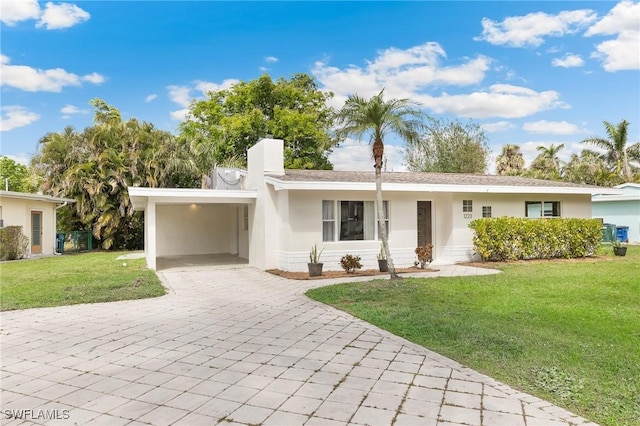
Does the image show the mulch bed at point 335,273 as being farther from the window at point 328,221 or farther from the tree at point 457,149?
the tree at point 457,149

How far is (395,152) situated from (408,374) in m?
30.5

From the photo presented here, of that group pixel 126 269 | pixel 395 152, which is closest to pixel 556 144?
pixel 395 152

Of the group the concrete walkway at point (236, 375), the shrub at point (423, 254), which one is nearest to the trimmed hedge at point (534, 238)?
the shrub at point (423, 254)

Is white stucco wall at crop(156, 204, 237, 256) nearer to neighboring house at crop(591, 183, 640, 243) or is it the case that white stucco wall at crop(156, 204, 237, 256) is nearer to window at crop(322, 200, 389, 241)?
window at crop(322, 200, 389, 241)

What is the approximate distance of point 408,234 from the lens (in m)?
13.7

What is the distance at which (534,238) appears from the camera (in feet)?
46.7

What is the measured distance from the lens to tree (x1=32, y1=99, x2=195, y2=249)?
2138 centimetres

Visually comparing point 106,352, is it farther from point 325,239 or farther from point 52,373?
point 325,239

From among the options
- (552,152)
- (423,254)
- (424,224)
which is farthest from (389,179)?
(552,152)

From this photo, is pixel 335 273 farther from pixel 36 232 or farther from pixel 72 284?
pixel 36 232

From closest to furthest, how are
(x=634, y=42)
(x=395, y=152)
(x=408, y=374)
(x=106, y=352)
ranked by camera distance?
(x=408, y=374) < (x=106, y=352) < (x=634, y=42) < (x=395, y=152)

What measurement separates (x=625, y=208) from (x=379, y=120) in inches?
805

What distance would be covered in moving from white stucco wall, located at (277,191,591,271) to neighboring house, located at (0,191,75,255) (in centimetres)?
1300

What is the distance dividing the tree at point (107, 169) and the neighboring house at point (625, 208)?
2361cm
